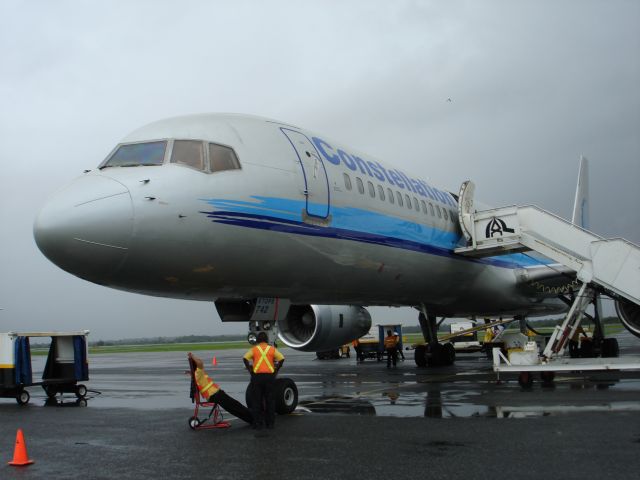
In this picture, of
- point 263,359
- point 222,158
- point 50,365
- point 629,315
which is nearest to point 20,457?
point 263,359

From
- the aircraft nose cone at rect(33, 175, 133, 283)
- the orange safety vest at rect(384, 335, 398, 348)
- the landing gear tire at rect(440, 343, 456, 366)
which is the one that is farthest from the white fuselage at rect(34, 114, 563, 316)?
the orange safety vest at rect(384, 335, 398, 348)

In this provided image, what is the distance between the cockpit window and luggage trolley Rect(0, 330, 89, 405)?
6.05 m

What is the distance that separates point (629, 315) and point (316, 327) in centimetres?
679

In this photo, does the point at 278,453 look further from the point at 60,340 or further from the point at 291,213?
the point at 60,340

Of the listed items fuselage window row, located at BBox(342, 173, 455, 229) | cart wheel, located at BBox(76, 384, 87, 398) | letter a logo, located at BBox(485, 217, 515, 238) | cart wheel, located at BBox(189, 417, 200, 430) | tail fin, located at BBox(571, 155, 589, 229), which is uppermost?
tail fin, located at BBox(571, 155, 589, 229)

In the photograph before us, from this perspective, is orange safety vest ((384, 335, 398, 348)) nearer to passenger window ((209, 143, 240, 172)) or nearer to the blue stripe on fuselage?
the blue stripe on fuselage

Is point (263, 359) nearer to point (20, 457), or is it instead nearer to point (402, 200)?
point (20, 457)

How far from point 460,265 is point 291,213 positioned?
21.2 feet

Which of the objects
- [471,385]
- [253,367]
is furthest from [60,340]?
A: [471,385]

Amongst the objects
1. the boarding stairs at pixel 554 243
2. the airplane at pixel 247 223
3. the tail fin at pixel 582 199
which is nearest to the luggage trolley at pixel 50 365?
the airplane at pixel 247 223

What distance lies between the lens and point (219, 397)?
26.7 feet

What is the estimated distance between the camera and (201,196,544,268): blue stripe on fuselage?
8.41 meters

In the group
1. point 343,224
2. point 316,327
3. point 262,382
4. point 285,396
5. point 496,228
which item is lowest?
point 285,396

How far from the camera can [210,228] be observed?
807 cm
